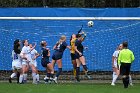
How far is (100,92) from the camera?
754 inches

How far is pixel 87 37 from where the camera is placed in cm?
2686

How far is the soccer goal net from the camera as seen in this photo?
26.6m

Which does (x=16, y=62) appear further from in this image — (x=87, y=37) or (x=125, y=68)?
(x=125, y=68)

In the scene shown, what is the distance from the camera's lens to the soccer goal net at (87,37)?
87.2 ft

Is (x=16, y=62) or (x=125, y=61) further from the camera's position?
(x=16, y=62)

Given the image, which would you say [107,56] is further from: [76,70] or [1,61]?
[1,61]

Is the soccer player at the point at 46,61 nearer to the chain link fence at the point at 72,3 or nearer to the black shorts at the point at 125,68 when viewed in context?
the black shorts at the point at 125,68

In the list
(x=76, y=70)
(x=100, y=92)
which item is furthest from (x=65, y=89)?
(x=76, y=70)

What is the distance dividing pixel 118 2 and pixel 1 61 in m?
7.36

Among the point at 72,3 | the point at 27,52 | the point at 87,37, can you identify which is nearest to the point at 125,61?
the point at 27,52

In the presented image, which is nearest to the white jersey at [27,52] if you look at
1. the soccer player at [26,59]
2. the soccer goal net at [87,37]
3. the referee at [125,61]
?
the soccer player at [26,59]

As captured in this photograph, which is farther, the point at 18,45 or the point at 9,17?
the point at 9,17

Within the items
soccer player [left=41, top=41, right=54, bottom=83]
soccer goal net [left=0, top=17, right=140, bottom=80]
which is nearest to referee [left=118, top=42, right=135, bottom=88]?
soccer player [left=41, top=41, right=54, bottom=83]

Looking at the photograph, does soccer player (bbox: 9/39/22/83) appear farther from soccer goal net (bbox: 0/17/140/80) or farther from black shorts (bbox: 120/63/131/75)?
black shorts (bbox: 120/63/131/75)
